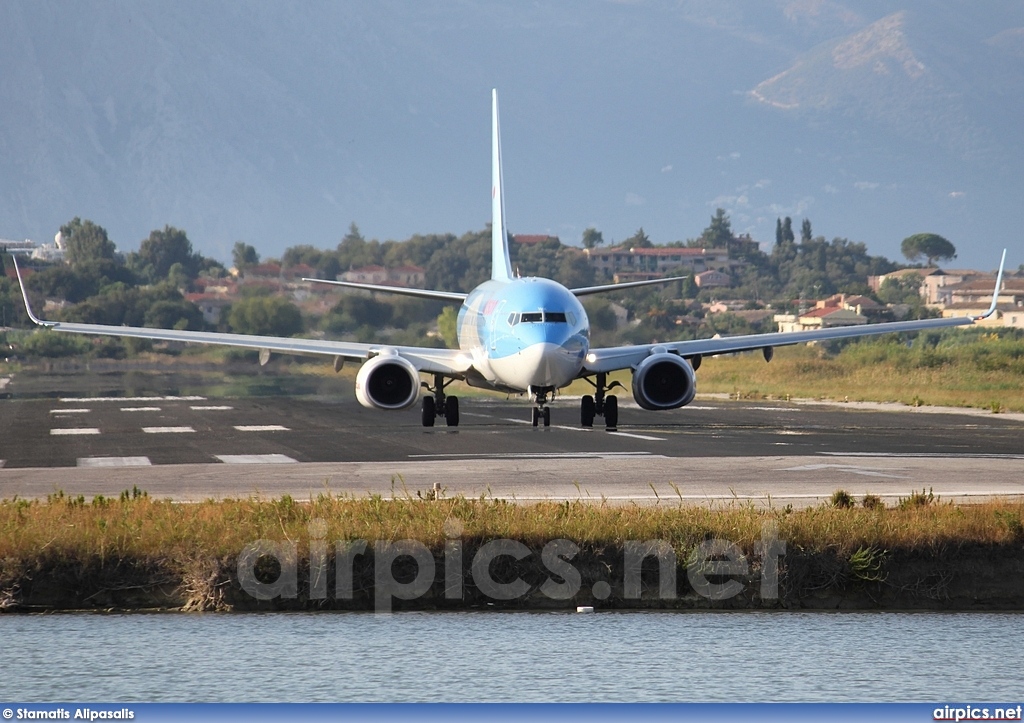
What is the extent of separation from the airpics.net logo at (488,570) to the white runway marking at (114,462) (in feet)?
47.8

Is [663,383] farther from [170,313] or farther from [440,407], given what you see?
[170,313]

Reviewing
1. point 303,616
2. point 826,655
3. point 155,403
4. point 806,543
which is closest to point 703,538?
point 806,543

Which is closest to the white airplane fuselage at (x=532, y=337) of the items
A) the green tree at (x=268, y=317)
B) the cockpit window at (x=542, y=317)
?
the cockpit window at (x=542, y=317)

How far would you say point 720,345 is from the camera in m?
46.3

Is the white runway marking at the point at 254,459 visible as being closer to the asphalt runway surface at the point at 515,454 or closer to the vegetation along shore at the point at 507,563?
the asphalt runway surface at the point at 515,454

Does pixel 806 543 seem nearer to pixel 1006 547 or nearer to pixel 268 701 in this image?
pixel 1006 547

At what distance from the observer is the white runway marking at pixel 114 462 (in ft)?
114

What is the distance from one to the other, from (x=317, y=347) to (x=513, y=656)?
29.1 m

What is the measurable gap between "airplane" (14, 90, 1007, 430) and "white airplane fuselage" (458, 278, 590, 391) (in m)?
0.03

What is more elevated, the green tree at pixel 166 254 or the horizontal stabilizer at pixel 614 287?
the green tree at pixel 166 254

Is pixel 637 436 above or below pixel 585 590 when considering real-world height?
above

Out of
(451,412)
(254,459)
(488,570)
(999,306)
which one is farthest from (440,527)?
(999,306)

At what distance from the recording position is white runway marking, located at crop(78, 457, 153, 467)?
34.7m

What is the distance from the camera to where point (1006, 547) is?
21969mm
